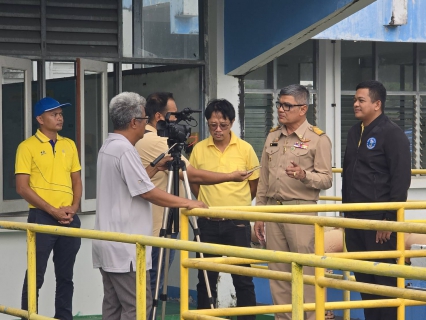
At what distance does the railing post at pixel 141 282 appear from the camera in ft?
15.2

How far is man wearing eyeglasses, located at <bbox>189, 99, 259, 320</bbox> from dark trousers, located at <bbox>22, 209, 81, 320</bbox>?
1.01m

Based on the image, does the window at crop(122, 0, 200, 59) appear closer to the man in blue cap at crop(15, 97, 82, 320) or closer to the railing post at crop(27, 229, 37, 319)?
the man in blue cap at crop(15, 97, 82, 320)

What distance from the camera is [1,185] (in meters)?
7.68

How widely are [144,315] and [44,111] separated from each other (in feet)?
8.87

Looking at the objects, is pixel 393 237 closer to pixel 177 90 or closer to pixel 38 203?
pixel 38 203

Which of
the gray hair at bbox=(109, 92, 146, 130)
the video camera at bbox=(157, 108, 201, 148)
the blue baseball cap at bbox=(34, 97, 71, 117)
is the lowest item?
the video camera at bbox=(157, 108, 201, 148)

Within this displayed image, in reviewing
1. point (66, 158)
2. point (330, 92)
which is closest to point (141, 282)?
point (66, 158)

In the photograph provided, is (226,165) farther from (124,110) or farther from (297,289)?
(297,289)

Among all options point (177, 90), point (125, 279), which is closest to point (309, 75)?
point (177, 90)

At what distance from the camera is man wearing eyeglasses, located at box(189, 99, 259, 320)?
6.66 metres

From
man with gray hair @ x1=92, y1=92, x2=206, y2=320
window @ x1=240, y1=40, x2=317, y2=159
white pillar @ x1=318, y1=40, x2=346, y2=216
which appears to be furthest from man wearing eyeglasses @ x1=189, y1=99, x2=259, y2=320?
white pillar @ x1=318, y1=40, x2=346, y2=216

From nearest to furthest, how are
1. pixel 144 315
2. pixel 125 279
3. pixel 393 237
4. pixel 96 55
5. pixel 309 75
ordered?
pixel 144 315 → pixel 125 279 → pixel 393 237 → pixel 96 55 → pixel 309 75

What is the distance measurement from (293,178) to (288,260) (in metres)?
2.49

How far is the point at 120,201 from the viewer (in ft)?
17.0
